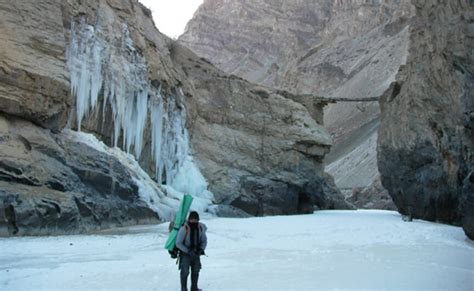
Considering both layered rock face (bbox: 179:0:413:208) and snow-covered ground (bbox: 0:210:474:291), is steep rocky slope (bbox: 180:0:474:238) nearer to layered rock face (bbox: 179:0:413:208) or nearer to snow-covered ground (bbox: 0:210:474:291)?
layered rock face (bbox: 179:0:413:208)

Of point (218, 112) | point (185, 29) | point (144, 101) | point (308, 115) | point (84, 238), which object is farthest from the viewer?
point (185, 29)

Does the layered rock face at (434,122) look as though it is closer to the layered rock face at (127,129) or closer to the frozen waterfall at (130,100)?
the layered rock face at (127,129)

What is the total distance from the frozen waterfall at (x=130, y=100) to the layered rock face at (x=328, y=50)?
87.2 feet

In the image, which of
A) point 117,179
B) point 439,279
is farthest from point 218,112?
point 439,279

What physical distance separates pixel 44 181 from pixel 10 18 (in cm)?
501

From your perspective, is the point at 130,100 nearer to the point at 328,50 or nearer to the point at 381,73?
the point at 381,73

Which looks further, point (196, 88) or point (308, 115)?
point (308, 115)

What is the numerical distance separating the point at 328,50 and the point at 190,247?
271 feet

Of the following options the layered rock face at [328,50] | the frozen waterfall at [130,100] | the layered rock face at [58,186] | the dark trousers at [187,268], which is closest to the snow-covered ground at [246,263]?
the dark trousers at [187,268]

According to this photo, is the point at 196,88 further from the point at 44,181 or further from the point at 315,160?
the point at 44,181

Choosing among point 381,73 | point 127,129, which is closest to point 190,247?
point 127,129

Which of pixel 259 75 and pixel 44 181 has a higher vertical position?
pixel 259 75

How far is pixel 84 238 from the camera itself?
1066 cm

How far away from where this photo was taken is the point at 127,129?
19.3m
